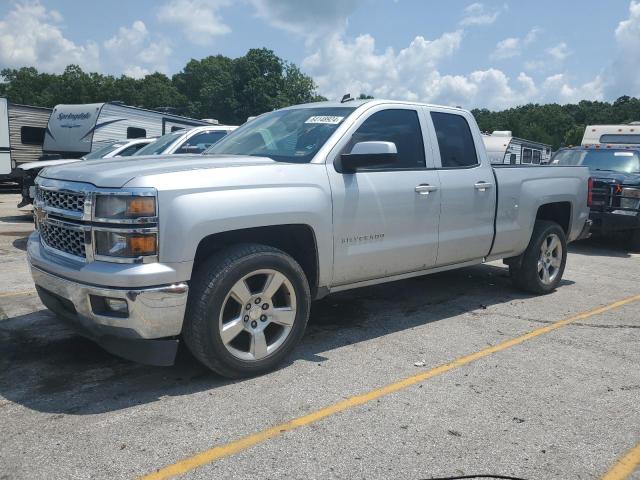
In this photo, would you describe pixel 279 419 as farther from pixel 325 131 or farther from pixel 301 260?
pixel 325 131

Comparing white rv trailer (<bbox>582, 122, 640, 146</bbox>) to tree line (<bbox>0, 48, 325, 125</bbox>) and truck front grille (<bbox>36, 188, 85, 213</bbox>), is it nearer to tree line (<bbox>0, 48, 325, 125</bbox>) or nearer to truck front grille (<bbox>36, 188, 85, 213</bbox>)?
truck front grille (<bbox>36, 188, 85, 213</bbox>)

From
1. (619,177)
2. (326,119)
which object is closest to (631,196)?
(619,177)

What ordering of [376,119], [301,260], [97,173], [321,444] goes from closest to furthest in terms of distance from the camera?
[321,444], [97,173], [301,260], [376,119]

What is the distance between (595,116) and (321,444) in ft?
325

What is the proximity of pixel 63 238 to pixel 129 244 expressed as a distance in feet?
2.25

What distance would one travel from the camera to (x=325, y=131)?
4.47 meters

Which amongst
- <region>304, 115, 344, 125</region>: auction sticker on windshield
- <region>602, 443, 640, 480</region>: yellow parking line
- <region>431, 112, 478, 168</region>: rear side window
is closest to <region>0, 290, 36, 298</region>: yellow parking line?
<region>304, 115, 344, 125</region>: auction sticker on windshield

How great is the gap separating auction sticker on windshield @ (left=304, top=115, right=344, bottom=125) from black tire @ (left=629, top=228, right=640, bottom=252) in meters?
7.92

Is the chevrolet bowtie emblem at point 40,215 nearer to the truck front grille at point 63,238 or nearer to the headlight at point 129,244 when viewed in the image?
the truck front grille at point 63,238

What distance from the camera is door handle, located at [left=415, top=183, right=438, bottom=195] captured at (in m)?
4.77

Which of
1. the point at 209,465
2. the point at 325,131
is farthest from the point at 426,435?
the point at 325,131

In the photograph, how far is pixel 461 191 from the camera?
5164mm

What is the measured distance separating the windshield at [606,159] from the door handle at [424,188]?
766 centimetres

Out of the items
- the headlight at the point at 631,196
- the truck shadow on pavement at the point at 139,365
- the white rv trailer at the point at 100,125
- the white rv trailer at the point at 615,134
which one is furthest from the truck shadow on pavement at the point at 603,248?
the white rv trailer at the point at 100,125
